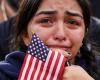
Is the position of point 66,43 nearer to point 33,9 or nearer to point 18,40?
point 33,9

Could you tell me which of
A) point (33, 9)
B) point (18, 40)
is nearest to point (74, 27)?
point (33, 9)

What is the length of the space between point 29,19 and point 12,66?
33cm

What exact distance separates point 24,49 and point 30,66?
392 millimetres

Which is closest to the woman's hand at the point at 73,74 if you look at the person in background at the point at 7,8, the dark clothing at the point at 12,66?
the dark clothing at the point at 12,66

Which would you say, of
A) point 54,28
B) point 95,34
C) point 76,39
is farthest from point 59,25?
point 95,34

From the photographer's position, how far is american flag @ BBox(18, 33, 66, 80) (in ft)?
7.35

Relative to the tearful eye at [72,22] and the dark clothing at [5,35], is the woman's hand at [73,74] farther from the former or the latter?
the dark clothing at [5,35]

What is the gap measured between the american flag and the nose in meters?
0.09

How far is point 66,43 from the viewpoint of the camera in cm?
A: 233

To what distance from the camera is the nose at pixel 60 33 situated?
2311mm

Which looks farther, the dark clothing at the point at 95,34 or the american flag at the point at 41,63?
the dark clothing at the point at 95,34

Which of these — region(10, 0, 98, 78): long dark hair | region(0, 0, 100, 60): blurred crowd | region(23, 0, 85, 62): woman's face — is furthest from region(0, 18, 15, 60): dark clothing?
region(23, 0, 85, 62): woman's face

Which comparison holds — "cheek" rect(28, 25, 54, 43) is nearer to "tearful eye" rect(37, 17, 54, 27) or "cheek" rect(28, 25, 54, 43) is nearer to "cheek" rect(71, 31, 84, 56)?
"tearful eye" rect(37, 17, 54, 27)

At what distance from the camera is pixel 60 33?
2334mm
